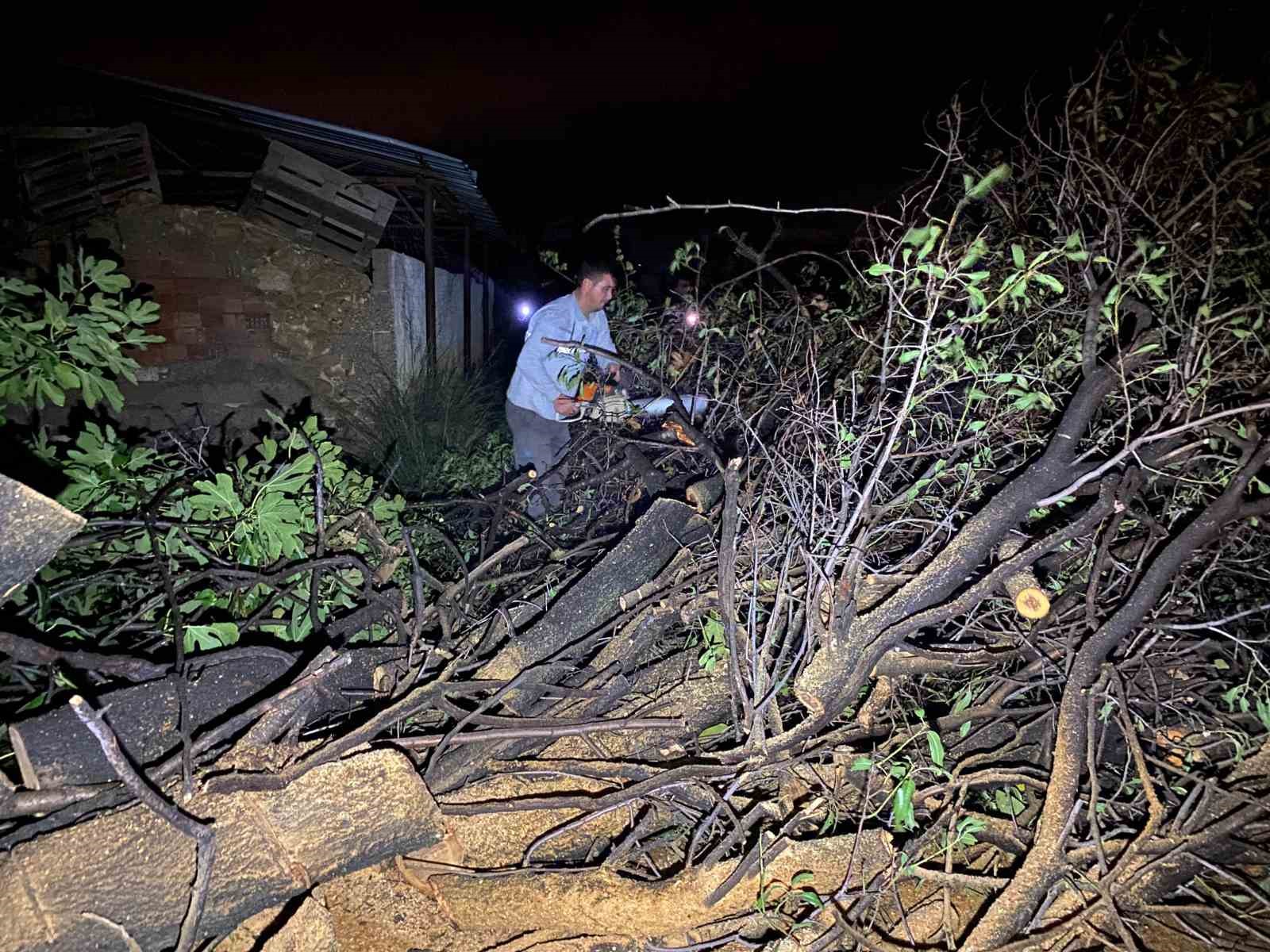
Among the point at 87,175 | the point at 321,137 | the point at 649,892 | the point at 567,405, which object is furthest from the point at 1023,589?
the point at 87,175

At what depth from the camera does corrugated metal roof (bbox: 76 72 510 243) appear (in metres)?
6.13

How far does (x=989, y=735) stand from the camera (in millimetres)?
2309

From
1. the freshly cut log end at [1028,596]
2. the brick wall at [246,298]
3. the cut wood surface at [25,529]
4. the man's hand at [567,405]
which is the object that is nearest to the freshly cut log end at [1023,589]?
the freshly cut log end at [1028,596]

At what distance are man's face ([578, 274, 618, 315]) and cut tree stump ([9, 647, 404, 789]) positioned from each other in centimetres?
258

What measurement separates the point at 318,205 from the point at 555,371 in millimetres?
4593

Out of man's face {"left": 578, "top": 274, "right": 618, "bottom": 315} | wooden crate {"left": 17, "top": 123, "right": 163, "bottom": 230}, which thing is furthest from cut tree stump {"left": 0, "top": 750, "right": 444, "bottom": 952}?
wooden crate {"left": 17, "top": 123, "right": 163, "bottom": 230}

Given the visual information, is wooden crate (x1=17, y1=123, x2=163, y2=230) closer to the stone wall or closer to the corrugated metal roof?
the stone wall

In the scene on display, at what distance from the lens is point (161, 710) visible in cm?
189

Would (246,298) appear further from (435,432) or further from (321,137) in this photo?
(435,432)

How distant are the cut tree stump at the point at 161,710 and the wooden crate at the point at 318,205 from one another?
6.34 meters

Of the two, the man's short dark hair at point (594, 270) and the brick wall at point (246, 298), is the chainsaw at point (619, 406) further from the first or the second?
the brick wall at point (246, 298)

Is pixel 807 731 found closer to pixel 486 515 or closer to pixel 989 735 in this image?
pixel 989 735

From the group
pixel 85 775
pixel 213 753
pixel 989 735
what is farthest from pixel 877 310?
pixel 85 775

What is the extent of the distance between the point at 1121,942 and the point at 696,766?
1.20m
